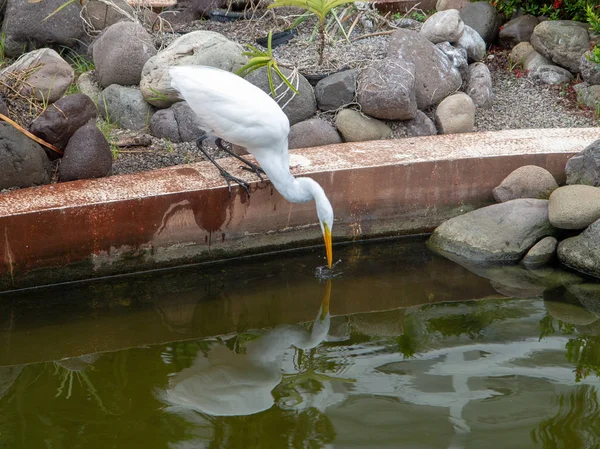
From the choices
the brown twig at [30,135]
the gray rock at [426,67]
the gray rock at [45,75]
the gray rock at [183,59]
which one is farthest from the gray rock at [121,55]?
the gray rock at [426,67]

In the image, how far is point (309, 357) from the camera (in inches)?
154

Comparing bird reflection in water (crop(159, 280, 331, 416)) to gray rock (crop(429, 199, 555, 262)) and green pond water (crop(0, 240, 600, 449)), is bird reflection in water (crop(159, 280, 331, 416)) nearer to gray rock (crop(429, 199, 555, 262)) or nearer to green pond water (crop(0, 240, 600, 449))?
green pond water (crop(0, 240, 600, 449))

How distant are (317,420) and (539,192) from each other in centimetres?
240

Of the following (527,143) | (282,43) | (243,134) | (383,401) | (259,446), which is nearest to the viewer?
(259,446)

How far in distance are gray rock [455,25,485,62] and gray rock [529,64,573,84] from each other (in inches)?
18.5

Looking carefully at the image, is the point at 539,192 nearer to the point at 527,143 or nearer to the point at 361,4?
the point at 527,143

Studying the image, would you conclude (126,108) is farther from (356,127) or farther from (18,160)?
(356,127)

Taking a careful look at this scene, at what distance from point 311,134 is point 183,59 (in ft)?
3.55

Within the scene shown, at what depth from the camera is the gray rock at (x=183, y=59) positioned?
544 cm

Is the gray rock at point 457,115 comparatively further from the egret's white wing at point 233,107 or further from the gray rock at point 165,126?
the gray rock at point 165,126

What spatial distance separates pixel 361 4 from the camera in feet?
21.1

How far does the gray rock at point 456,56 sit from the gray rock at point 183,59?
1573mm

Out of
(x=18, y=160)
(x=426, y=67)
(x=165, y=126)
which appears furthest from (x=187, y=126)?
(x=426, y=67)

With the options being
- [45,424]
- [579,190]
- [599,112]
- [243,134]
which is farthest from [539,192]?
[45,424]
